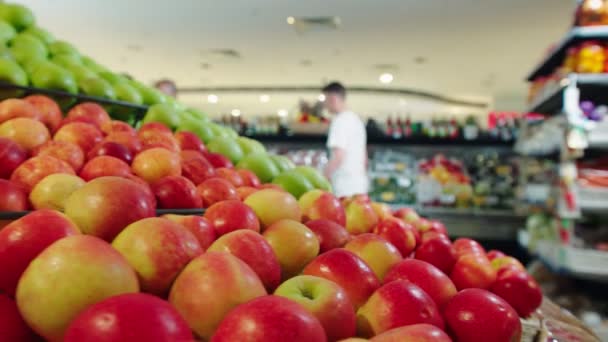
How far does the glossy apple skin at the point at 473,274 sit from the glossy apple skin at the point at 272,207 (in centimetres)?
37

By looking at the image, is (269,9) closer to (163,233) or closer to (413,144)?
(413,144)

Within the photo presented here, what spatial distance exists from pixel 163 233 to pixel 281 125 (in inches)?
168

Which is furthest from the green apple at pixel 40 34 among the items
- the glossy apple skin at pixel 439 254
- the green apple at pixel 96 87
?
the glossy apple skin at pixel 439 254

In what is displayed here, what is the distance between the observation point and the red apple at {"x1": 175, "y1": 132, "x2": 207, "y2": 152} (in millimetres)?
1368

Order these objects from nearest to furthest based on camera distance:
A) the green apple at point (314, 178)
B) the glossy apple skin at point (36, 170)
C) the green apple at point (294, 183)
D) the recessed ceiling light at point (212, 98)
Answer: the glossy apple skin at point (36, 170) < the green apple at point (294, 183) < the green apple at point (314, 178) < the recessed ceiling light at point (212, 98)

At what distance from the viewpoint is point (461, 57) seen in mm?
8672

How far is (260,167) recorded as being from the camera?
150cm

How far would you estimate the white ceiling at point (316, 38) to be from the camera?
616cm

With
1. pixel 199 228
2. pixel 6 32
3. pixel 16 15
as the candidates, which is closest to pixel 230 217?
pixel 199 228

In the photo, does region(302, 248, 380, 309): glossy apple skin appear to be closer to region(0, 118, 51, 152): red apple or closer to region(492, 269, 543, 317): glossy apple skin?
region(492, 269, 543, 317): glossy apple skin

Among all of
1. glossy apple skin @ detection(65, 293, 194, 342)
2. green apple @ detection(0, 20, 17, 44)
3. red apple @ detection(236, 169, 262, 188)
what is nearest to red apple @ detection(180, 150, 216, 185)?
red apple @ detection(236, 169, 262, 188)

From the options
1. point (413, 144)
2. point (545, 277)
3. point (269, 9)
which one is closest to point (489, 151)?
point (413, 144)

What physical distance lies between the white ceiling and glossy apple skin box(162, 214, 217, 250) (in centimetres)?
550

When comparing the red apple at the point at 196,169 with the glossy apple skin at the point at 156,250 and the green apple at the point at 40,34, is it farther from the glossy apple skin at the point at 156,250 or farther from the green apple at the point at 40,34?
the green apple at the point at 40,34
